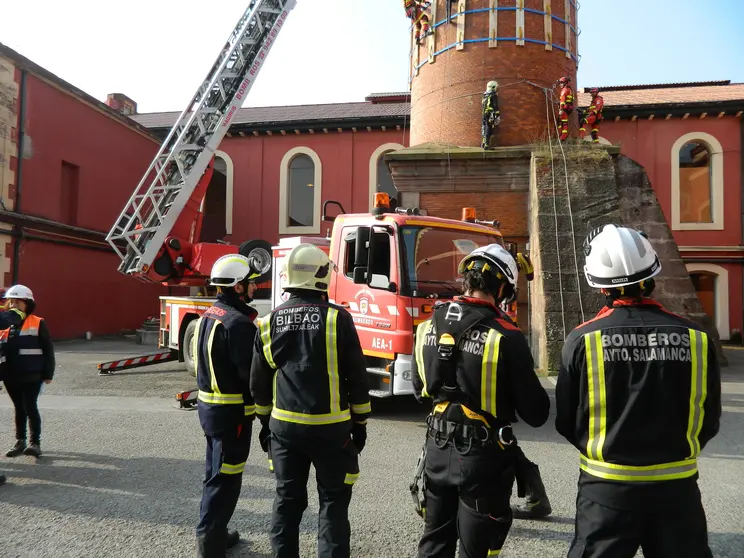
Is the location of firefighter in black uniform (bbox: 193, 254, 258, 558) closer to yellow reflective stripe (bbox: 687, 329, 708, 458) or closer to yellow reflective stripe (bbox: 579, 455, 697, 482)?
yellow reflective stripe (bbox: 579, 455, 697, 482)

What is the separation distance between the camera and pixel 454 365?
239 centimetres

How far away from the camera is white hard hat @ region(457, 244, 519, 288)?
2518 mm

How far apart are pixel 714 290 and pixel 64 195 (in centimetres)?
2208

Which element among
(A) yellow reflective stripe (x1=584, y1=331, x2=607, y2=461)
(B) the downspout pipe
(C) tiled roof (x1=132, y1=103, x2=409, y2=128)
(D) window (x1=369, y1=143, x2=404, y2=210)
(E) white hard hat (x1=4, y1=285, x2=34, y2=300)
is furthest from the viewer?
(C) tiled roof (x1=132, y1=103, x2=409, y2=128)

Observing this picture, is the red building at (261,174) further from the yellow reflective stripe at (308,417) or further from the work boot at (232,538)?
the yellow reflective stripe at (308,417)

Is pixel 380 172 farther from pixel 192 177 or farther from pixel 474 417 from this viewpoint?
pixel 474 417

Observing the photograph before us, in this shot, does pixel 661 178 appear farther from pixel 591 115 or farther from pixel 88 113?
pixel 88 113

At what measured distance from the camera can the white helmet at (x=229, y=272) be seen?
3285 millimetres

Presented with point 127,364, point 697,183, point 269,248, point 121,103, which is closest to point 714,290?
point 697,183

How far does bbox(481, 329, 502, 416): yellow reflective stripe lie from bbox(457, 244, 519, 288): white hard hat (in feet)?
1.04

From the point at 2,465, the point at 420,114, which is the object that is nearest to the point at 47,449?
the point at 2,465

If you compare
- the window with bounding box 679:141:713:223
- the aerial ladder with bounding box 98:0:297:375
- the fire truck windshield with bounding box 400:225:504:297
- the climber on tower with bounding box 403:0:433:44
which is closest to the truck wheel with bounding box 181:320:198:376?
the aerial ladder with bounding box 98:0:297:375

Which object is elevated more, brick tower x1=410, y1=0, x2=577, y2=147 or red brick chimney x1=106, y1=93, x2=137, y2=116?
red brick chimney x1=106, y1=93, x2=137, y2=116

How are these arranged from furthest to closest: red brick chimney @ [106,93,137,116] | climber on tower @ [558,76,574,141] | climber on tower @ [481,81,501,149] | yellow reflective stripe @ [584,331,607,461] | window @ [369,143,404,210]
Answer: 1. red brick chimney @ [106,93,137,116]
2. window @ [369,143,404,210]
3. climber on tower @ [481,81,501,149]
4. climber on tower @ [558,76,574,141]
5. yellow reflective stripe @ [584,331,607,461]
